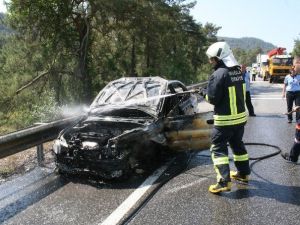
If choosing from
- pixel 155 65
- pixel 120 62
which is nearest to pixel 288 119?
pixel 120 62

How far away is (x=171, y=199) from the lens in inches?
205

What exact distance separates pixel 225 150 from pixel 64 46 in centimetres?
2025

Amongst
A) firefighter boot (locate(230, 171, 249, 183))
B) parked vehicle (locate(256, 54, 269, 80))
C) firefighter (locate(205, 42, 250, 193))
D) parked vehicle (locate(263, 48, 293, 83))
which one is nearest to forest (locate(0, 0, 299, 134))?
parked vehicle (locate(263, 48, 293, 83))

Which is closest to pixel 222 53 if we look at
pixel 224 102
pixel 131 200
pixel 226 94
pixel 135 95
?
pixel 226 94

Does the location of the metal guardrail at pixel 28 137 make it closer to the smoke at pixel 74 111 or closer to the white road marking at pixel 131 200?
the smoke at pixel 74 111

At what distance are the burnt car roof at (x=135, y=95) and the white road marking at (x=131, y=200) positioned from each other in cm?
126

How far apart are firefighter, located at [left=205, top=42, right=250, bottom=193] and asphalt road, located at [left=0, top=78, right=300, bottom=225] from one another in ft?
1.10

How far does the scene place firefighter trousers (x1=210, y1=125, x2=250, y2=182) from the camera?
18.1 feet

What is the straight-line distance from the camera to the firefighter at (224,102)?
5.45m

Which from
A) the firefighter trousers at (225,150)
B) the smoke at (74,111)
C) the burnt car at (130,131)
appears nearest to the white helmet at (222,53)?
the firefighter trousers at (225,150)

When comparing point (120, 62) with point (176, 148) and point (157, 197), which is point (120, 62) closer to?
point (176, 148)

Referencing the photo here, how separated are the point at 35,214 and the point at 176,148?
3022 mm

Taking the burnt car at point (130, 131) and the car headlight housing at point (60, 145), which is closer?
the burnt car at point (130, 131)

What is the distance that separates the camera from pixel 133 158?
244 inches
